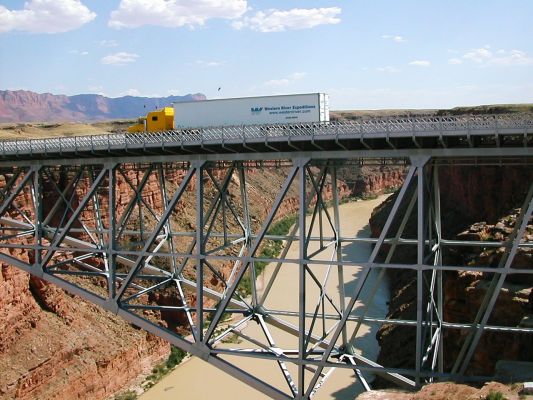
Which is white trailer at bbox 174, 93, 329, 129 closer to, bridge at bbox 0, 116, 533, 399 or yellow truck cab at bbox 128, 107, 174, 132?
yellow truck cab at bbox 128, 107, 174, 132

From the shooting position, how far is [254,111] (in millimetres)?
20062

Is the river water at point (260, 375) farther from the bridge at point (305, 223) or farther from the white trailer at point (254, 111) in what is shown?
the white trailer at point (254, 111)

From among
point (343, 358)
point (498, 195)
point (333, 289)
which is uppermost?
point (498, 195)

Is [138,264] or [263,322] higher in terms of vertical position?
[138,264]

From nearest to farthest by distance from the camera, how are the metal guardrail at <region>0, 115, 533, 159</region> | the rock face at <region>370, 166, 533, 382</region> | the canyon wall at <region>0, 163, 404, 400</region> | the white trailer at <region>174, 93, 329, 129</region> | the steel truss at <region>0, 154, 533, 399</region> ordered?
the metal guardrail at <region>0, 115, 533, 159</region> < the steel truss at <region>0, 154, 533, 399</region> < the rock face at <region>370, 166, 533, 382</region> < the white trailer at <region>174, 93, 329, 129</region> < the canyon wall at <region>0, 163, 404, 400</region>

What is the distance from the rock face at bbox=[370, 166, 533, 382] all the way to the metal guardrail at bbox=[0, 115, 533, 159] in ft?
19.4

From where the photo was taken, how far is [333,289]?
41.7 m

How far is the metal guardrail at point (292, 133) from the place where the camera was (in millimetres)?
14469

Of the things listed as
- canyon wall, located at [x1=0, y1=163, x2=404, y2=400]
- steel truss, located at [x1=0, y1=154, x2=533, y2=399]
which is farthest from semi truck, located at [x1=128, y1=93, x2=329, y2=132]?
canyon wall, located at [x1=0, y1=163, x2=404, y2=400]

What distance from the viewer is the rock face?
18.7 meters

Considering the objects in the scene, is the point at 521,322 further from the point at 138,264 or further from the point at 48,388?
the point at 48,388

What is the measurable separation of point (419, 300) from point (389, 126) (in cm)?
430

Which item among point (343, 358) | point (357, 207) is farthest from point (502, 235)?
point (357, 207)

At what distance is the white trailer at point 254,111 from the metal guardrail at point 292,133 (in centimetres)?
120
